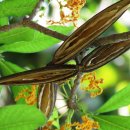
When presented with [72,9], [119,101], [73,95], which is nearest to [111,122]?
[119,101]

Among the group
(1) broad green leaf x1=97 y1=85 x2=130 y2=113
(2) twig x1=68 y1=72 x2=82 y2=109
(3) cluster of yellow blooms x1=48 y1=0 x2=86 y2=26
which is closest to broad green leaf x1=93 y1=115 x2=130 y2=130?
(1) broad green leaf x1=97 y1=85 x2=130 y2=113

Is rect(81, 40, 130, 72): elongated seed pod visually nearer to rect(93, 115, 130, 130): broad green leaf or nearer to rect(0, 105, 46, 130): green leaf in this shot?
rect(0, 105, 46, 130): green leaf

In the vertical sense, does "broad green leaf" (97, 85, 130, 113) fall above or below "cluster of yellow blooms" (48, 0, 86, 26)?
below

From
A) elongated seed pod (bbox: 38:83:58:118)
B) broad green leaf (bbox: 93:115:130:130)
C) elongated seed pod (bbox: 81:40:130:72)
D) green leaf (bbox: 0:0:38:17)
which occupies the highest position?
green leaf (bbox: 0:0:38:17)

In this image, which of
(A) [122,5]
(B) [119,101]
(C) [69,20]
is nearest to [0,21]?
(C) [69,20]

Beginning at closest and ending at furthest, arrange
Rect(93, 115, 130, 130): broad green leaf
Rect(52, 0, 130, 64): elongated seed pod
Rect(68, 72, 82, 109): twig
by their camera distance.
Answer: Rect(52, 0, 130, 64): elongated seed pod < Rect(68, 72, 82, 109): twig < Rect(93, 115, 130, 130): broad green leaf

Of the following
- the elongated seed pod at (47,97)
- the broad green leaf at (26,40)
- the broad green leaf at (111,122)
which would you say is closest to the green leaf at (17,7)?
the broad green leaf at (26,40)

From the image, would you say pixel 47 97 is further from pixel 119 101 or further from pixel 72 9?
pixel 119 101

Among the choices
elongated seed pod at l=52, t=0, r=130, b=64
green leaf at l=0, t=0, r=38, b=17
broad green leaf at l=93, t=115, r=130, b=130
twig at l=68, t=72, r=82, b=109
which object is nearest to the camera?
elongated seed pod at l=52, t=0, r=130, b=64
